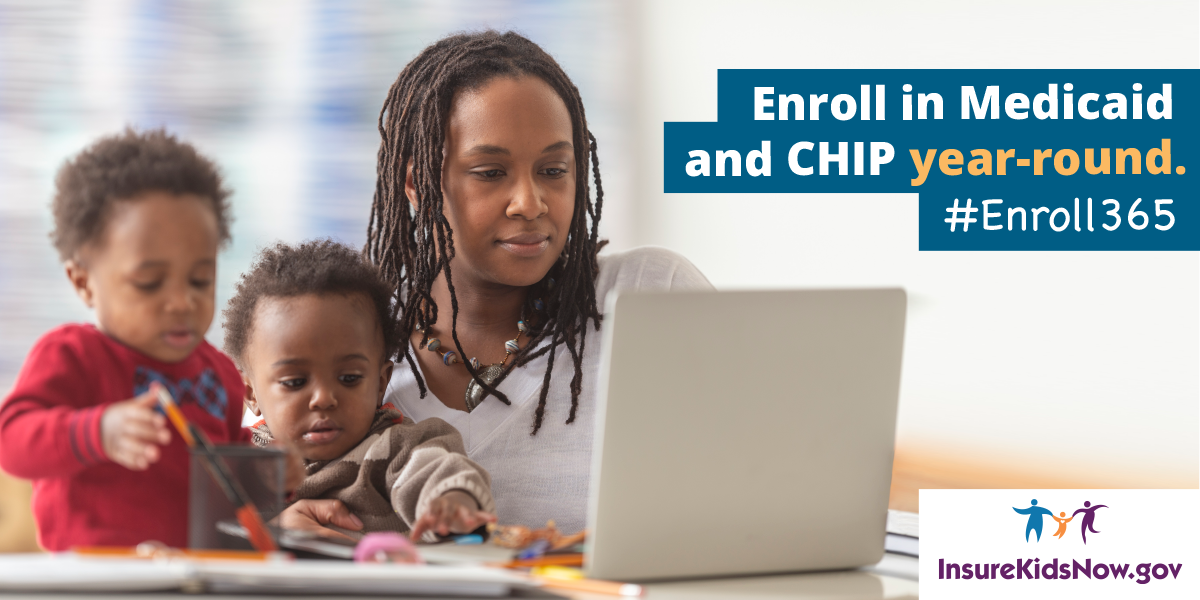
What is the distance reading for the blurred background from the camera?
220 centimetres

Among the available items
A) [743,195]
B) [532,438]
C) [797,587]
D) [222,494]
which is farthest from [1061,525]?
[743,195]

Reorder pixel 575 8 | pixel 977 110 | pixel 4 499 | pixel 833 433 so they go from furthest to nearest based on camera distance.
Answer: pixel 575 8
pixel 977 110
pixel 4 499
pixel 833 433

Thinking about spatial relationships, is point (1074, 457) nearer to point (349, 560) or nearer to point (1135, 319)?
point (1135, 319)

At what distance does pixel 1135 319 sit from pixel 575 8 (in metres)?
1.47

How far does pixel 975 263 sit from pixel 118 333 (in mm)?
2048

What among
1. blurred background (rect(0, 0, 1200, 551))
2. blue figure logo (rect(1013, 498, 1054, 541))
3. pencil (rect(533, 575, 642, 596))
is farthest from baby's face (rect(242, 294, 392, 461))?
blurred background (rect(0, 0, 1200, 551))

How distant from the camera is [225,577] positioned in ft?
1.94

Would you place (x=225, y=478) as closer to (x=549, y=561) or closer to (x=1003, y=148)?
(x=549, y=561)

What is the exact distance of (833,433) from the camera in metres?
0.78

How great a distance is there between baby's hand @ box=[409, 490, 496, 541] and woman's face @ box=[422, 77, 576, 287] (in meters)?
0.42

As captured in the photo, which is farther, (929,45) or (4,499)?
(929,45)

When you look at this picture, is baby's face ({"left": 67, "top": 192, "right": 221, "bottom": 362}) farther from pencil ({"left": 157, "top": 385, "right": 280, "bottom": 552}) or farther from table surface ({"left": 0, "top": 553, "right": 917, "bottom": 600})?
table surface ({"left": 0, "top": 553, "right": 917, "bottom": 600})

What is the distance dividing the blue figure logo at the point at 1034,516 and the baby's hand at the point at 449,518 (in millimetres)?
569

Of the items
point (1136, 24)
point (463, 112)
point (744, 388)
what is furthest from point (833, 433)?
point (1136, 24)
